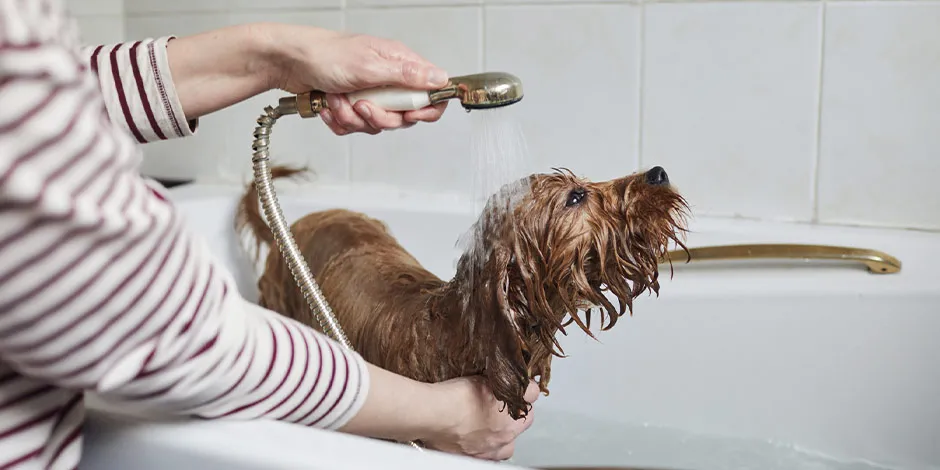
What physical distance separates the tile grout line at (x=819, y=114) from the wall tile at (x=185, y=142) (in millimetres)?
1201

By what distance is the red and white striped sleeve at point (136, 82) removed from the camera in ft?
3.57

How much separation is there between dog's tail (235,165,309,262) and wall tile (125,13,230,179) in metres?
0.37

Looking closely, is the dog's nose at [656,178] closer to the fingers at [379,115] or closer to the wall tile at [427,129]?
the fingers at [379,115]

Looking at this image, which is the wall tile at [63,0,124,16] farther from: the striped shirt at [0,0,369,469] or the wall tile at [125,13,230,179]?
the striped shirt at [0,0,369,469]

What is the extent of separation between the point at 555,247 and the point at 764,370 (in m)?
0.64

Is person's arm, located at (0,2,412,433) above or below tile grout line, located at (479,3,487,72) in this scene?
below

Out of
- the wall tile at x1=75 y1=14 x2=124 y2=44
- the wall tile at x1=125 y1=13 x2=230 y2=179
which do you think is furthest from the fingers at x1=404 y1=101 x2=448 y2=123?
the wall tile at x1=75 y1=14 x2=124 y2=44

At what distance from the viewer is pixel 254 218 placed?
176cm

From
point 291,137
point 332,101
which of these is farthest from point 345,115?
point 291,137

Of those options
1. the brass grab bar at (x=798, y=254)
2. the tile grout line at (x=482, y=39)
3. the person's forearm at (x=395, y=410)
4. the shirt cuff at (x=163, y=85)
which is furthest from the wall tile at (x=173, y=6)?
the person's forearm at (x=395, y=410)

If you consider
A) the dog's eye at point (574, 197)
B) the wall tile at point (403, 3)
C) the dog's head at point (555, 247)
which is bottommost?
the dog's head at point (555, 247)

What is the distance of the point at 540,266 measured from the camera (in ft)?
3.35

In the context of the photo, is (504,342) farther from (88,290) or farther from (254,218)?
(254,218)

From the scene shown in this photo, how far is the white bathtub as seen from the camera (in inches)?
56.2
